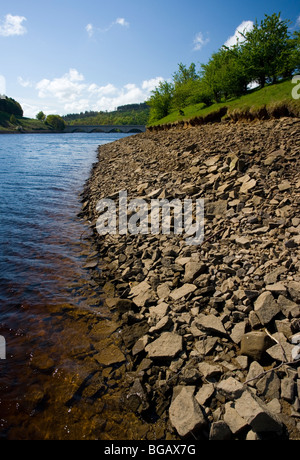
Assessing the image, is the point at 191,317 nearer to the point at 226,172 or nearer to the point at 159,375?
the point at 159,375

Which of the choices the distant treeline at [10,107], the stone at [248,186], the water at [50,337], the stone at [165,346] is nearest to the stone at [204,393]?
the stone at [165,346]

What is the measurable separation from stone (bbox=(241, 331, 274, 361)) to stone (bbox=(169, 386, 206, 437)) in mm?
1078

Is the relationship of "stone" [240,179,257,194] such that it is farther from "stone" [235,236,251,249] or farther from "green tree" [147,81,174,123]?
"green tree" [147,81,174,123]

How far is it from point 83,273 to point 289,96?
50.1ft

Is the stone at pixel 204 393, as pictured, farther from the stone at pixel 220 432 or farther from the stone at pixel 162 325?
the stone at pixel 162 325

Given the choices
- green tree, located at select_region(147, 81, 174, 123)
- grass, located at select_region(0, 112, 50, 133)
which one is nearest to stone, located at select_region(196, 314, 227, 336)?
green tree, located at select_region(147, 81, 174, 123)

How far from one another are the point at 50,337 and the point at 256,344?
4.28 m

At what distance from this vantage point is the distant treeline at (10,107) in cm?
15062

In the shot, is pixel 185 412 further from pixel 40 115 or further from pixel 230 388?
pixel 40 115

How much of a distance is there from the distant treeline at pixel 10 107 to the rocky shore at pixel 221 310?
181825 millimetres

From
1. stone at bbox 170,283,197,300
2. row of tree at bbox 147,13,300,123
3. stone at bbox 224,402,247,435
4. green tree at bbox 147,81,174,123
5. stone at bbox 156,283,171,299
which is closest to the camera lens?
stone at bbox 224,402,247,435

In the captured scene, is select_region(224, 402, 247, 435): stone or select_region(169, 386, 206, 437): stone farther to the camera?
select_region(169, 386, 206, 437): stone

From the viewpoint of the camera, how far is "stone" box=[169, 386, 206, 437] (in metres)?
3.44
